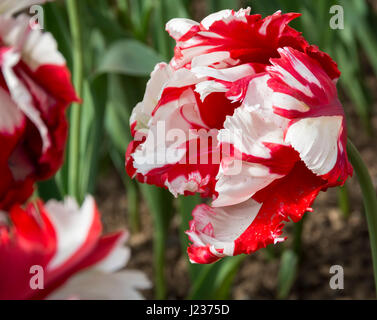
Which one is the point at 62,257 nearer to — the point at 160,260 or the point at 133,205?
the point at 160,260

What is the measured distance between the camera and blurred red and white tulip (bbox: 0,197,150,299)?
0.76 feet

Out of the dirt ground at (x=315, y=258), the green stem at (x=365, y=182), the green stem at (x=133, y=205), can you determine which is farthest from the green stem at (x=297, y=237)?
the green stem at (x=365, y=182)

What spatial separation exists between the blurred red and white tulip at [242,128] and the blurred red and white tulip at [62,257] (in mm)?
99

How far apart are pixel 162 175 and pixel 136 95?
68 centimetres

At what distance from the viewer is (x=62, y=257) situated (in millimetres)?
243

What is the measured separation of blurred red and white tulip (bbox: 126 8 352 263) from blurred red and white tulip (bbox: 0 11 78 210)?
0.21 feet

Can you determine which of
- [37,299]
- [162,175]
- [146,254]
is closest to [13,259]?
[37,299]

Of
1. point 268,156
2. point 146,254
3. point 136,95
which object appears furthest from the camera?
point 146,254

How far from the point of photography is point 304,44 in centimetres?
36

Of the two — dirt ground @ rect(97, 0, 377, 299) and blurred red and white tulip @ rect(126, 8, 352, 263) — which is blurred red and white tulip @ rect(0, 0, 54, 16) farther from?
dirt ground @ rect(97, 0, 377, 299)

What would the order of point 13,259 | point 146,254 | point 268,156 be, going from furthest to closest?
point 146,254, point 268,156, point 13,259

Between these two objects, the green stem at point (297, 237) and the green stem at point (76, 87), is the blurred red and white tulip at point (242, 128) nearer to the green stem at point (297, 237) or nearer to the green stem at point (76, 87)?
the green stem at point (76, 87)
